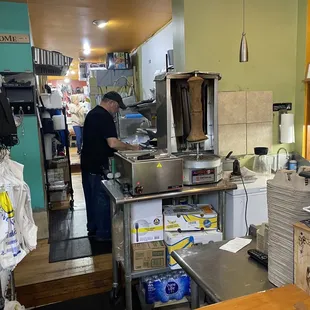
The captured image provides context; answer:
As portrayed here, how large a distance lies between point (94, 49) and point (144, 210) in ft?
16.5

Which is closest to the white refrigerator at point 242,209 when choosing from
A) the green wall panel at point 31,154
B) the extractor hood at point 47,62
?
the green wall panel at point 31,154

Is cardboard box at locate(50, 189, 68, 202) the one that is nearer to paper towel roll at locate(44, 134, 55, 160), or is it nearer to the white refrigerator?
paper towel roll at locate(44, 134, 55, 160)

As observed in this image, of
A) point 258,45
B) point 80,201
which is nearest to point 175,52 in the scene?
point 258,45

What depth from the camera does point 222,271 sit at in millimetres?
1334

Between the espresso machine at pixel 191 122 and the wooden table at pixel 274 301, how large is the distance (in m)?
1.42

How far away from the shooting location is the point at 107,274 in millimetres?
2826

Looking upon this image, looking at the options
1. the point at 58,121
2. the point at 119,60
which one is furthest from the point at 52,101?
the point at 119,60

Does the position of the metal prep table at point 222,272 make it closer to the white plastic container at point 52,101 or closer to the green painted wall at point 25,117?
the green painted wall at point 25,117

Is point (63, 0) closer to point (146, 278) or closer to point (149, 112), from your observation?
point (149, 112)

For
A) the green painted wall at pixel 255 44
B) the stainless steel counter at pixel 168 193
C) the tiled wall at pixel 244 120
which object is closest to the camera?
the stainless steel counter at pixel 168 193

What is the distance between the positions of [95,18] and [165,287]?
336cm

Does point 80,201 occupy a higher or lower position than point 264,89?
lower

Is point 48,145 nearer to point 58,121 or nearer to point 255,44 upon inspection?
point 58,121

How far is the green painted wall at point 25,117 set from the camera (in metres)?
3.27
